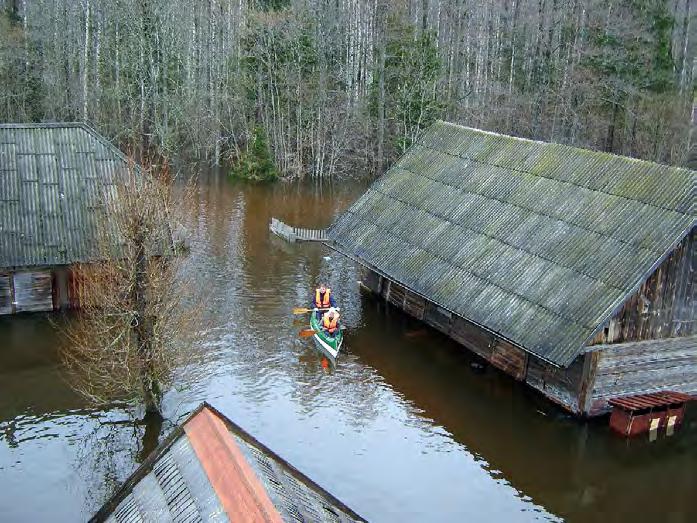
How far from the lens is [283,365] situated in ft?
72.4

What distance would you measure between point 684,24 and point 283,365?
3996 centimetres

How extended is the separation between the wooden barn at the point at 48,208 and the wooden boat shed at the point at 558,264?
855 cm

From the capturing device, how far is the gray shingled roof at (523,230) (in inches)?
746

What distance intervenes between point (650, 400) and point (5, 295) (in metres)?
19.1

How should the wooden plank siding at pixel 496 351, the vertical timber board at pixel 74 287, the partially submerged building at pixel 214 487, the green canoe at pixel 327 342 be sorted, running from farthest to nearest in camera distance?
the vertical timber board at pixel 74 287 → the green canoe at pixel 327 342 → the wooden plank siding at pixel 496 351 → the partially submerged building at pixel 214 487

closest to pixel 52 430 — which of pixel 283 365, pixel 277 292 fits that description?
pixel 283 365

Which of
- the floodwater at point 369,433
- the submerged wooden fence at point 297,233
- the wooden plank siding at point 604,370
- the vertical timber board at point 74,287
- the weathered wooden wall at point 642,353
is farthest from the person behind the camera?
the submerged wooden fence at point 297,233

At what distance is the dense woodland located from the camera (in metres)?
45.1

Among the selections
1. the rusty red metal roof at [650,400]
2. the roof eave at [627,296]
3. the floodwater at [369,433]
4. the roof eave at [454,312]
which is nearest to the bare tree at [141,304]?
the floodwater at [369,433]

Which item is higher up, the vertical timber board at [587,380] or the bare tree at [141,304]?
the bare tree at [141,304]

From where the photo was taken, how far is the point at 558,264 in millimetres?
20375

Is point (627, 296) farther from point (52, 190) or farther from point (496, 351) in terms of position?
point (52, 190)

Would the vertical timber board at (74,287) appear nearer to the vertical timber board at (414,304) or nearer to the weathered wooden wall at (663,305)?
the vertical timber board at (414,304)

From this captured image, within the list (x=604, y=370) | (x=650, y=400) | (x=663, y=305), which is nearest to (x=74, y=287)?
(x=604, y=370)
